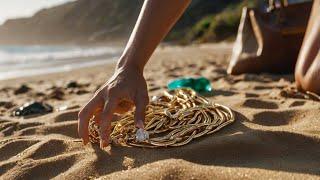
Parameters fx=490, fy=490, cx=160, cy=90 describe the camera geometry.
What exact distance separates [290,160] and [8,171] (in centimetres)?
93

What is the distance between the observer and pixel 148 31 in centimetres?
175

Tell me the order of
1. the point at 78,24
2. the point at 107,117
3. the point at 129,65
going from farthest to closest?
the point at 78,24, the point at 129,65, the point at 107,117

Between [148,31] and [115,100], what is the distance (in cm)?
30

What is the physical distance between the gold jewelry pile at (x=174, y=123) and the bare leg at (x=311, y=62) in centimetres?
60

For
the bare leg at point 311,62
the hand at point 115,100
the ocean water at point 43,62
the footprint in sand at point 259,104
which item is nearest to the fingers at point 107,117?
the hand at point 115,100

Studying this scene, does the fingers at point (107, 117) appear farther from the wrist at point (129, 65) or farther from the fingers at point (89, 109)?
the wrist at point (129, 65)

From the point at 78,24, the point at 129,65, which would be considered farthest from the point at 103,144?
the point at 78,24

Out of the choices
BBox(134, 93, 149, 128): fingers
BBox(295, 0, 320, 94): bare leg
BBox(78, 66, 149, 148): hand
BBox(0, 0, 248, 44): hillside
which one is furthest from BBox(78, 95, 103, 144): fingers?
BBox(0, 0, 248, 44): hillside

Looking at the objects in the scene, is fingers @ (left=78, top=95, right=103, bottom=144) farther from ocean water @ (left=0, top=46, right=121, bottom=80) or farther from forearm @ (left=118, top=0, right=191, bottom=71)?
ocean water @ (left=0, top=46, right=121, bottom=80)

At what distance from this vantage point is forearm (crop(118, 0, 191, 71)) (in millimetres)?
1741

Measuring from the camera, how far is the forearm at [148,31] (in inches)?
68.6

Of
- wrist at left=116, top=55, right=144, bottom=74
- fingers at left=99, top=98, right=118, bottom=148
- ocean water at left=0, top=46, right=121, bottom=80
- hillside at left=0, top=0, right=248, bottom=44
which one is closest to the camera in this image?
fingers at left=99, top=98, right=118, bottom=148

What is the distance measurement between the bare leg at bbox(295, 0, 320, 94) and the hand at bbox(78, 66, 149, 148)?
1.16m

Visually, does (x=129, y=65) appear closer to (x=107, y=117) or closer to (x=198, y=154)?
(x=107, y=117)
